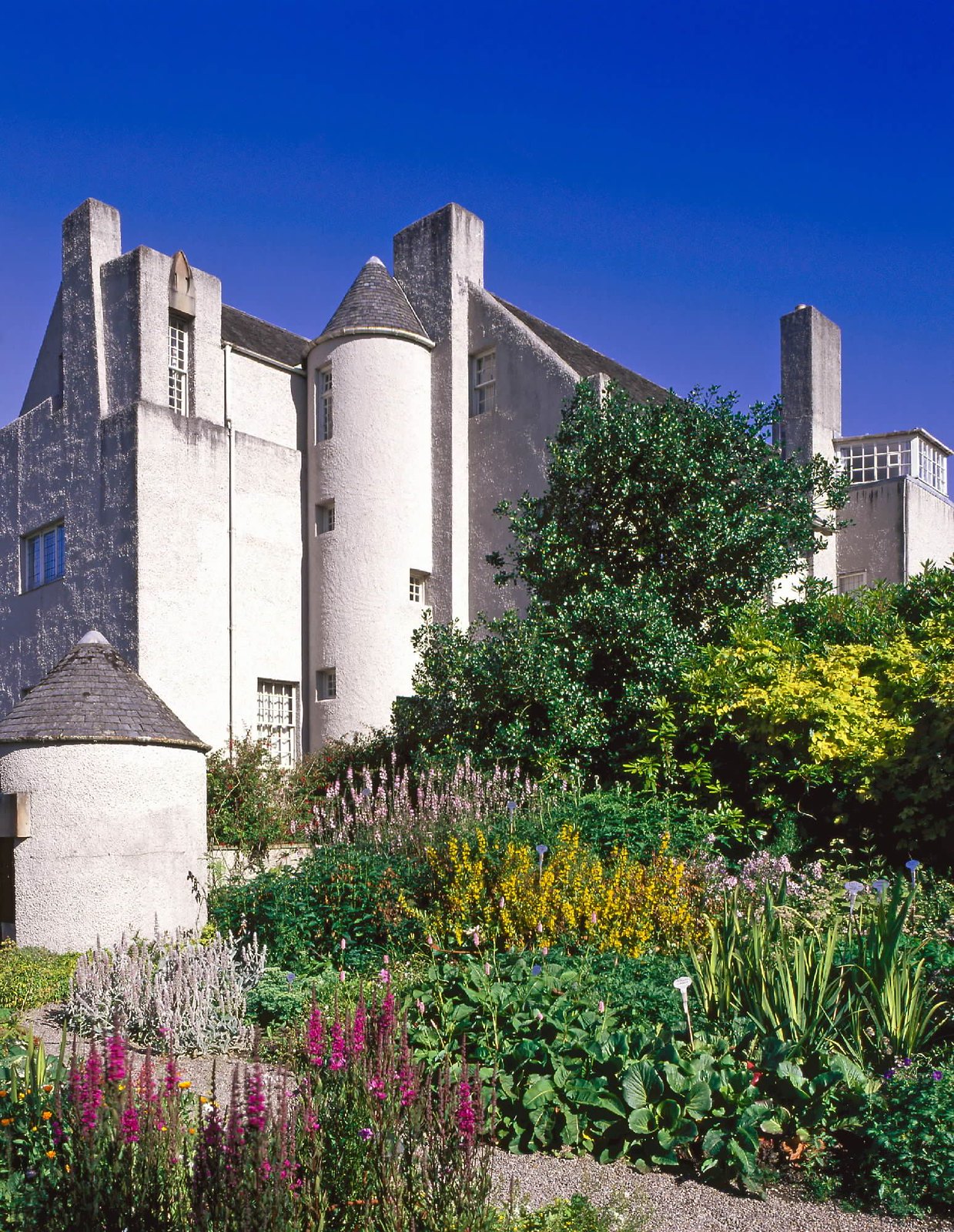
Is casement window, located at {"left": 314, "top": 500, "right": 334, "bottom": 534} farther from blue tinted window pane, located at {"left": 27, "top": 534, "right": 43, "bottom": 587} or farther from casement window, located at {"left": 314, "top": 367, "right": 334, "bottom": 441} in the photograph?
blue tinted window pane, located at {"left": 27, "top": 534, "right": 43, "bottom": 587}

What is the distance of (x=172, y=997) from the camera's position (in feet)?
23.1

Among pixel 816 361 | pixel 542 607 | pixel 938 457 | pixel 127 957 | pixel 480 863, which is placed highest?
pixel 816 361

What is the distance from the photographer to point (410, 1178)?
3.58 metres

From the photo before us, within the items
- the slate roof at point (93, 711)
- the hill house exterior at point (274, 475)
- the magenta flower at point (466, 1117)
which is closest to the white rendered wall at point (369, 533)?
the hill house exterior at point (274, 475)

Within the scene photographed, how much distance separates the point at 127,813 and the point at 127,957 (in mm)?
2410

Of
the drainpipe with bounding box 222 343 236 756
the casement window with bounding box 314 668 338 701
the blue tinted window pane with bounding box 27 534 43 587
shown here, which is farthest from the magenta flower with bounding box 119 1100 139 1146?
the blue tinted window pane with bounding box 27 534 43 587

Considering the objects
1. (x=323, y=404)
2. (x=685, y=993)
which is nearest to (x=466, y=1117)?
(x=685, y=993)

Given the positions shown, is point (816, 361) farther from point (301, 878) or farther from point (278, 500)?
point (301, 878)

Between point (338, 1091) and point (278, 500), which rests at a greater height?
point (278, 500)

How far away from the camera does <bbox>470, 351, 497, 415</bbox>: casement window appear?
20516 millimetres

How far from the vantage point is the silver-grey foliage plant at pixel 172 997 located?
695 centimetres

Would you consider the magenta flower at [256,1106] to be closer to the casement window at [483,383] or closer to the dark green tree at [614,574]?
the dark green tree at [614,574]

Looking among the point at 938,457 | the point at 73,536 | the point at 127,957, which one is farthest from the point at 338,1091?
the point at 938,457

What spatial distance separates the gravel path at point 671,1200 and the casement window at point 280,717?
14648 millimetres
